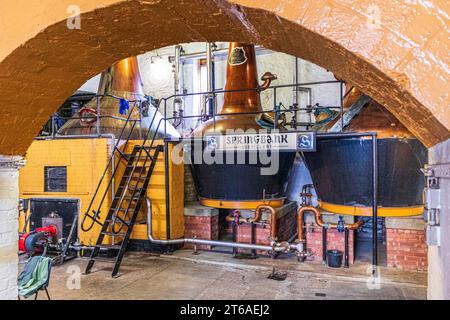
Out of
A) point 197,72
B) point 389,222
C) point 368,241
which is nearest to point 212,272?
point 389,222

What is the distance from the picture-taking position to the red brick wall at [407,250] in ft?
18.0

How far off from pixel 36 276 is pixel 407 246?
18.2 ft

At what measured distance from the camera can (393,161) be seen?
5531 millimetres

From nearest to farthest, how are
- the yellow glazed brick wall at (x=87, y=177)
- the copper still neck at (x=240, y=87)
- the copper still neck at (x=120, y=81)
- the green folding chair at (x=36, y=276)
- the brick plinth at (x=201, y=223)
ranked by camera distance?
1. the green folding chair at (x=36, y=276)
2. the yellow glazed brick wall at (x=87, y=177)
3. the copper still neck at (x=240, y=87)
4. the brick plinth at (x=201, y=223)
5. the copper still neck at (x=120, y=81)

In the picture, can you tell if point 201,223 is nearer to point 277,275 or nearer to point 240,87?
point 277,275

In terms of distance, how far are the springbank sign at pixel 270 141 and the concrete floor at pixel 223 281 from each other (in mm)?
2109

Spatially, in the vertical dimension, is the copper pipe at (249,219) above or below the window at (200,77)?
below

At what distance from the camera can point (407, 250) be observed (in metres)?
5.58

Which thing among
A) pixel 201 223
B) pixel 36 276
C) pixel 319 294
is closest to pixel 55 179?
pixel 201 223

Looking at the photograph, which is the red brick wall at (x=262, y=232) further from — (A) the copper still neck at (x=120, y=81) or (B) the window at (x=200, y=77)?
(B) the window at (x=200, y=77)

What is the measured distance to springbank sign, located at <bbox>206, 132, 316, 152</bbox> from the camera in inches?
212

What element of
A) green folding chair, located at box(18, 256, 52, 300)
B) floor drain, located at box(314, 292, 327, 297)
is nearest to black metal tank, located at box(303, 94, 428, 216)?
floor drain, located at box(314, 292, 327, 297)

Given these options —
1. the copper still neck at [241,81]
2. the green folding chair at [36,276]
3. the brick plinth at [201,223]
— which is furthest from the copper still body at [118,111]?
the green folding chair at [36,276]
